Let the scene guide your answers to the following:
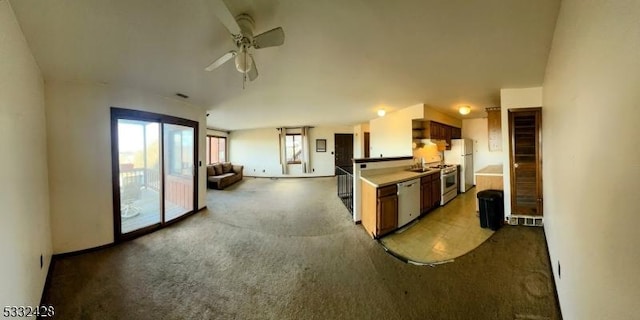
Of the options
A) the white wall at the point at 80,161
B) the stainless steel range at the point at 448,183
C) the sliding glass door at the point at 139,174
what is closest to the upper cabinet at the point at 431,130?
the stainless steel range at the point at 448,183

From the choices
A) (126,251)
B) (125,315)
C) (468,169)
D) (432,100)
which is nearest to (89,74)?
(126,251)

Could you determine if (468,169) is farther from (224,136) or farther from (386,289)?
(224,136)

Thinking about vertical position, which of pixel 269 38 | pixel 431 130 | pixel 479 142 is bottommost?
pixel 479 142

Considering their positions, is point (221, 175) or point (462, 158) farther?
point (221, 175)

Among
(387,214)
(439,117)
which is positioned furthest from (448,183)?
(387,214)

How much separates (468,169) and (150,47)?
742cm

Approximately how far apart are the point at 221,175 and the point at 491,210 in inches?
301

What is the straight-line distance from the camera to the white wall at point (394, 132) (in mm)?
4902

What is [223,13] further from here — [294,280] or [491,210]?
[491,210]

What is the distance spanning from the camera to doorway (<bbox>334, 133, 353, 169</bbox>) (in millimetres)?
9391

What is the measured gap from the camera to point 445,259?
2469 millimetres

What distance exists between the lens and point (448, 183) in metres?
4.94

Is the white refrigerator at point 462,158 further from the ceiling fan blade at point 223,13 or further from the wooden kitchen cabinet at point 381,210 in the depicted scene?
the ceiling fan blade at point 223,13

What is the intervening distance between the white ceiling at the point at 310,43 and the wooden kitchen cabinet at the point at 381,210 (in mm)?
1705
